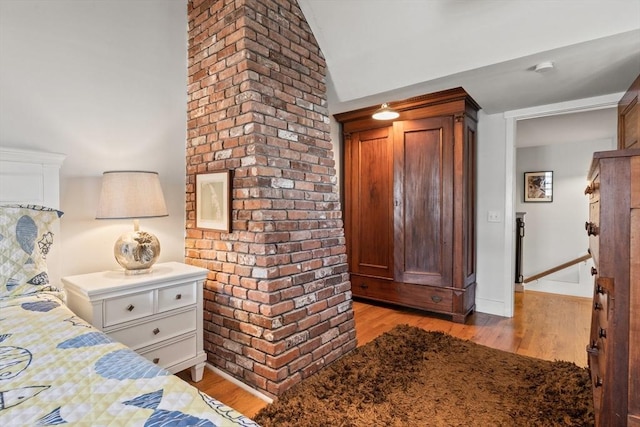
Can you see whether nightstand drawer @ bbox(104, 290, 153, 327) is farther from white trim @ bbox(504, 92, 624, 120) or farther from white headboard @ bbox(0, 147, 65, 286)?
white trim @ bbox(504, 92, 624, 120)

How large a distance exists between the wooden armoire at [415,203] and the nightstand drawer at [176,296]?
7.12 feet

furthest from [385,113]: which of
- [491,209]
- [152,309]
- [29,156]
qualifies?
[29,156]

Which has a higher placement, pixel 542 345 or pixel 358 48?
pixel 358 48

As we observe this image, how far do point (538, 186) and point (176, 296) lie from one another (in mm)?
5473

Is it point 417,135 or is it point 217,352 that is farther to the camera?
point 417,135

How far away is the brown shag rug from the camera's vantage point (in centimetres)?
175

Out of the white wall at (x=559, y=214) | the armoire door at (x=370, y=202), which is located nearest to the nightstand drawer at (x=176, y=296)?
the armoire door at (x=370, y=202)

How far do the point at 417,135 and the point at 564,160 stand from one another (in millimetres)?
3215

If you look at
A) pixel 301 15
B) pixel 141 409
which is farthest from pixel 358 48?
pixel 141 409

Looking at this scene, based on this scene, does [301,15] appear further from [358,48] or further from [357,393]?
[357,393]

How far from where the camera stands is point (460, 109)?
3121 mm

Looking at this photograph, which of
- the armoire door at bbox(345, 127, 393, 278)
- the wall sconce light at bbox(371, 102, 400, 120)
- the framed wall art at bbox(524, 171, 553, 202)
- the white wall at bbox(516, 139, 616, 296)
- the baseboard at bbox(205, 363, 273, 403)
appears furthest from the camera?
the framed wall art at bbox(524, 171, 553, 202)

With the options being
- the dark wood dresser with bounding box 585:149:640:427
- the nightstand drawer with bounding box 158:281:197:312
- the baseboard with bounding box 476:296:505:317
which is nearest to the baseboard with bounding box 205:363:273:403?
the nightstand drawer with bounding box 158:281:197:312

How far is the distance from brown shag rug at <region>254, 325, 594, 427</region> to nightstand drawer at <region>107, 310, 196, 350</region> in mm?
694
